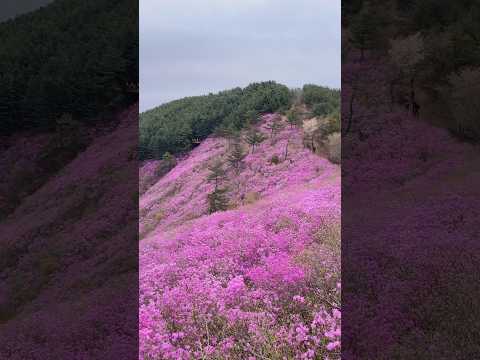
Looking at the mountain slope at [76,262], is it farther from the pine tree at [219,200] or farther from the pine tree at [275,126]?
the pine tree at [275,126]

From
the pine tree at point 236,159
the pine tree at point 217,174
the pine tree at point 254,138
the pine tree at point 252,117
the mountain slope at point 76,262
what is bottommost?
the mountain slope at point 76,262

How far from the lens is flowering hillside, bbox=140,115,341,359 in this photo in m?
7.61

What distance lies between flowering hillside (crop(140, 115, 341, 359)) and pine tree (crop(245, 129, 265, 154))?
0.38ft

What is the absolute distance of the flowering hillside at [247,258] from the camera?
7613 millimetres

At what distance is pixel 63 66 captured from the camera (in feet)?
31.8

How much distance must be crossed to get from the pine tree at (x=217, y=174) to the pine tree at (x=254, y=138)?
70 centimetres

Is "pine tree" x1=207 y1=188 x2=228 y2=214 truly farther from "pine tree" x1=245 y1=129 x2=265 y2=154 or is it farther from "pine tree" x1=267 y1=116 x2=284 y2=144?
"pine tree" x1=267 y1=116 x2=284 y2=144

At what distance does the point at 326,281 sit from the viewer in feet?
26.5

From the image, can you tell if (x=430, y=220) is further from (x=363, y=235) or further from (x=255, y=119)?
(x=255, y=119)

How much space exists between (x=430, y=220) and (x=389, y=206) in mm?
754

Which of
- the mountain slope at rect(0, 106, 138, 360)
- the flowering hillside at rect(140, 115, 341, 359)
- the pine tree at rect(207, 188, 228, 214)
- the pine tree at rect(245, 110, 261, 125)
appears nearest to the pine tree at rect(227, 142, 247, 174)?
the flowering hillside at rect(140, 115, 341, 359)

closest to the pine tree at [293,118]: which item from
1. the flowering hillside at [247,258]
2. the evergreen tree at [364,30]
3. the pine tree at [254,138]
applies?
the flowering hillside at [247,258]

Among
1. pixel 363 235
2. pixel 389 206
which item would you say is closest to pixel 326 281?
pixel 363 235

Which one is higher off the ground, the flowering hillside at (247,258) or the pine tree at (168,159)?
the pine tree at (168,159)
